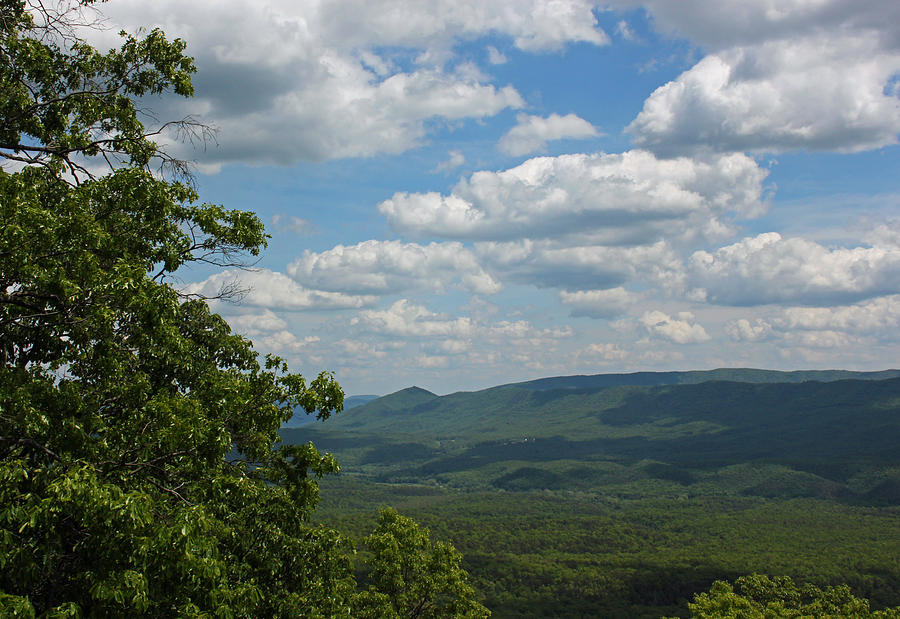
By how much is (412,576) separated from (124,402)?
864 inches

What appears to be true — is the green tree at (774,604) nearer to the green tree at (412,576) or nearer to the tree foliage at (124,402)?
the green tree at (412,576)

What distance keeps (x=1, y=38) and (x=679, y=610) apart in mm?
187583

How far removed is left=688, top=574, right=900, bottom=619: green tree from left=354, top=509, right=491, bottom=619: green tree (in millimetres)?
21272

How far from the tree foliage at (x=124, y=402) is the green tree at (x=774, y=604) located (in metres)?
35.3

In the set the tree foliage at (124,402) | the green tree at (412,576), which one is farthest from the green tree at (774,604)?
the tree foliage at (124,402)

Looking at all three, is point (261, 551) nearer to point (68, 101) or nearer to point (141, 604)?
point (141, 604)

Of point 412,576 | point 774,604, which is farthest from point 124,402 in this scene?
point 774,604

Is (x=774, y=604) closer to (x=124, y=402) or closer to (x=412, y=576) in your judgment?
(x=412, y=576)

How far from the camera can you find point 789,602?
5366cm

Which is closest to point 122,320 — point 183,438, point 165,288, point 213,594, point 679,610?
point 165,288

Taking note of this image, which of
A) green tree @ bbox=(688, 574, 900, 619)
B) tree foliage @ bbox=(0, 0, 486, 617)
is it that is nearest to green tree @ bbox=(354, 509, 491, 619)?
tree foliage @ bbox=(0, 0, 486, 617)

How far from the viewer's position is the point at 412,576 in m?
31.3

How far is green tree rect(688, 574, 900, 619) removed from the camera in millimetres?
42406

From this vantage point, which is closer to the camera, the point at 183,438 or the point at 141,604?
the point at 141,604
